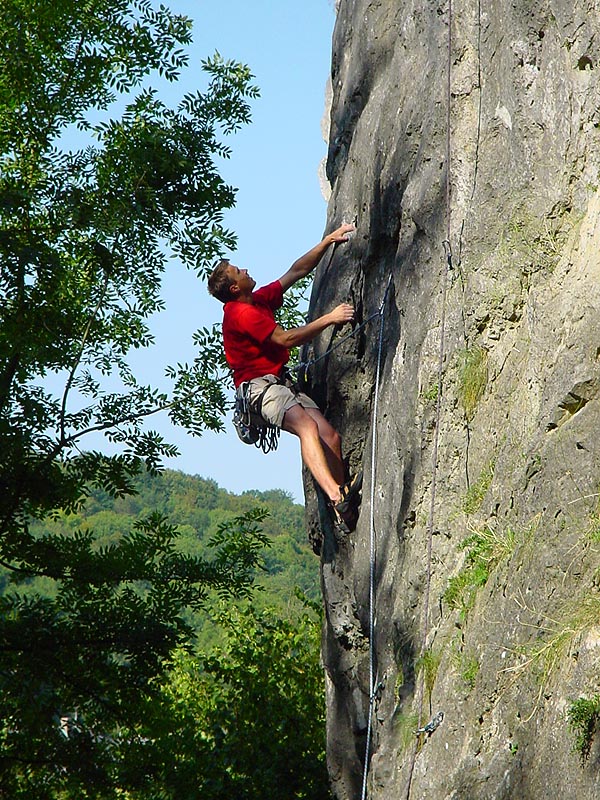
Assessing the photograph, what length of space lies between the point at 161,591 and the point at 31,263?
3735 mm

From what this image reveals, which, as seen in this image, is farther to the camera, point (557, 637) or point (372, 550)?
point (372, 550)

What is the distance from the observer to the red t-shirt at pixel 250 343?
823 cm

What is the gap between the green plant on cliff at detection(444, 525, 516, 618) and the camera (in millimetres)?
5512

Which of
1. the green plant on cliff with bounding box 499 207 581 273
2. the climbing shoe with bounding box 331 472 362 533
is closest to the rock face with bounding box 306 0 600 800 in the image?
the green plant on cliff with bounding box 499 207 581 273

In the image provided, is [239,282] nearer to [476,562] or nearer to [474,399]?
[474,399]

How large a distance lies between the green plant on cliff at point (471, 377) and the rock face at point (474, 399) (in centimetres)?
1

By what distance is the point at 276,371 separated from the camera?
27.6 feet

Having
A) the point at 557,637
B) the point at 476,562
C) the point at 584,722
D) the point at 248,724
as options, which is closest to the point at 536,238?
the point at 476,562

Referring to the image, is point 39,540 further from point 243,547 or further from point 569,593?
point 569,593

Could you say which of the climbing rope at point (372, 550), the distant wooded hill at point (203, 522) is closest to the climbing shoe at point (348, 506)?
the climbing rope at point (372, 550)

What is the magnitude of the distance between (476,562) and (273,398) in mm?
2880

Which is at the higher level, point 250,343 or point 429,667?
point 250,343

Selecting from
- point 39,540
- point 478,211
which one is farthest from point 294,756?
point 478,211

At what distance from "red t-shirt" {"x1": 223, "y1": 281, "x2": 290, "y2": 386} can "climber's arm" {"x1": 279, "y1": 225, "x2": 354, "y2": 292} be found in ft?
2.44
